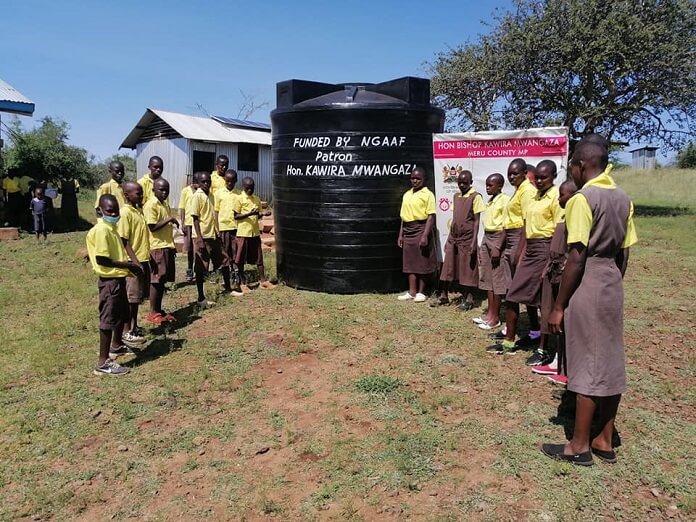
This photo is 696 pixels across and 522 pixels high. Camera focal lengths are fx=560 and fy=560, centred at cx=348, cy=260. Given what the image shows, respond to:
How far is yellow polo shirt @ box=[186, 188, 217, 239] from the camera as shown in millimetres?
6687

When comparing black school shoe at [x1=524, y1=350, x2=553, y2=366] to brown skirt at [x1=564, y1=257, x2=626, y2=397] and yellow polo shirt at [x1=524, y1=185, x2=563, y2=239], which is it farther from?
brown skirt at [x1=564, y1=257, x2=626, y2=397]

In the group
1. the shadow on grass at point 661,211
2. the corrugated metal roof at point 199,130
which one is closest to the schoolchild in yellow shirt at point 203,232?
the corrugated metal roof at point 199,130

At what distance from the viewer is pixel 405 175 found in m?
7.10

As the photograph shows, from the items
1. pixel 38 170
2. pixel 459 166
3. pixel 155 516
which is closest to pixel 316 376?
pixel 155 516

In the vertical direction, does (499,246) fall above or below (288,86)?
below

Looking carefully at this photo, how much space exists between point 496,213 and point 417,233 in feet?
4.63

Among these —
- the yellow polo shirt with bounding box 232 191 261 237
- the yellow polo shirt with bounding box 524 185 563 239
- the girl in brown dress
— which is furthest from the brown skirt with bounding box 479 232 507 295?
the yellow polo shirt with bounding box 232 191 261 237

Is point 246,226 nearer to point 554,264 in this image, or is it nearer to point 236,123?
point 554,264

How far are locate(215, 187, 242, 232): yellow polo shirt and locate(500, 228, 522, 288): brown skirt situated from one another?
11.5 ft

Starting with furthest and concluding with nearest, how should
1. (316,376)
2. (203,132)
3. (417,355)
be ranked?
(203,132) < (417,355) < (316,376)

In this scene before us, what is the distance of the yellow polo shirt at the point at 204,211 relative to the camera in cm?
669

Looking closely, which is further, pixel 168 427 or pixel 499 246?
pixel 499 246

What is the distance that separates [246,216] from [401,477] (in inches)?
182

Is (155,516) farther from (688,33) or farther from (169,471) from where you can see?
(688,33)
